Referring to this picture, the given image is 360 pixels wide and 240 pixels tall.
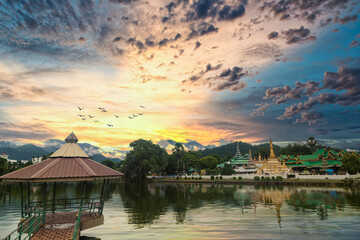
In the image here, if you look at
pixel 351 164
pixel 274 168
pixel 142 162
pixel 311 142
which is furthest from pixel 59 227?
pixel 311 142

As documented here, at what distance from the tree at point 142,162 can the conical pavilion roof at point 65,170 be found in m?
61.3

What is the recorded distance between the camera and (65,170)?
12.5 metres

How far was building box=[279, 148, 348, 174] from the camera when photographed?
71.1 m

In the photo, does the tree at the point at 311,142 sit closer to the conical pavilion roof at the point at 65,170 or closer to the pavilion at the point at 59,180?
the conical pavilion roof at the point at 65,170

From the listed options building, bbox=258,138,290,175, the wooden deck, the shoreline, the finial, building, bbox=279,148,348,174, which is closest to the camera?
the wooden deck

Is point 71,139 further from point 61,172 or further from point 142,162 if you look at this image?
point 142,162

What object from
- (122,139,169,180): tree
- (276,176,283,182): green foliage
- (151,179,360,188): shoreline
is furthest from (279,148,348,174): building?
(122,139,169,180): tree

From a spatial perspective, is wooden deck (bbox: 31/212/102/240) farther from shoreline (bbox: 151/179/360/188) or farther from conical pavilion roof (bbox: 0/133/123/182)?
shoreline (bbox: 151/179/360/188)

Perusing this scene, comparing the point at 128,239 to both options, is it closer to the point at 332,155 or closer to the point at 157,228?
the point at 157,228

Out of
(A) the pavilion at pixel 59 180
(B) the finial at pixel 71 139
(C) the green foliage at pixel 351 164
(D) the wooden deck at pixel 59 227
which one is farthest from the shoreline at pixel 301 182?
(B) the finial at pixel 71 139

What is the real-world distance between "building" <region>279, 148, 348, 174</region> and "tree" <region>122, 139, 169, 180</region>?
42.0m

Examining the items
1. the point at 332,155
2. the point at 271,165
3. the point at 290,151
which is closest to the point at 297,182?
the point at 271,165

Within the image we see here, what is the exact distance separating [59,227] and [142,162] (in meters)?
66.0

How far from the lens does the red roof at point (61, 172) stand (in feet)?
38.0
